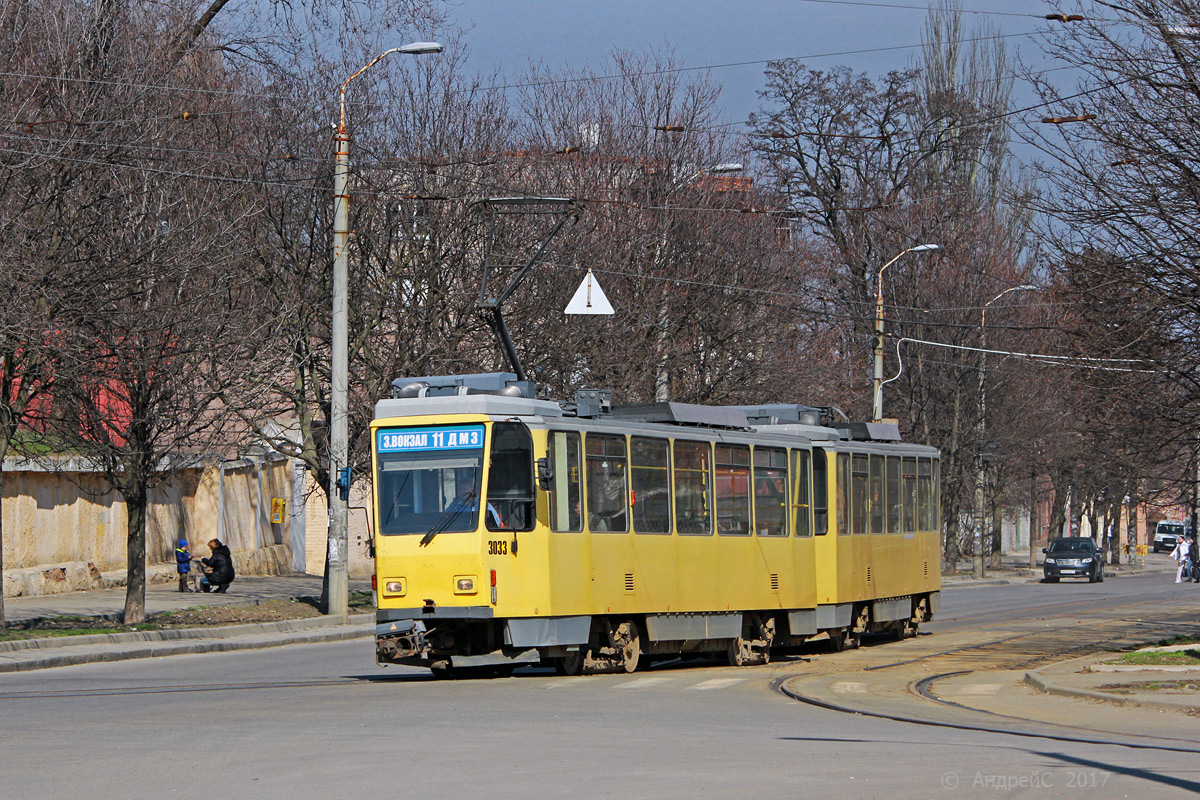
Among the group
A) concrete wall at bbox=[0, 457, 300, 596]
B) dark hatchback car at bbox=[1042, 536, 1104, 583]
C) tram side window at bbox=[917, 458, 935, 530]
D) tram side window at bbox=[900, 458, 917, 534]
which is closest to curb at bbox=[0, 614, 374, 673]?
concrete wall at bbox=[0, 457, 300, 596]

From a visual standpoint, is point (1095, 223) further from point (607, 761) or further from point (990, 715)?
point (607, 761)

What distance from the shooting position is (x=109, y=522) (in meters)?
31.6

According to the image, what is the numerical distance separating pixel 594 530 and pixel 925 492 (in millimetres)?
10482

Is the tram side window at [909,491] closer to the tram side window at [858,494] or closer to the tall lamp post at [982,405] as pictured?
the tram side window at [858,494]

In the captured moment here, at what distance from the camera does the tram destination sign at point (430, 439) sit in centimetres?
1572

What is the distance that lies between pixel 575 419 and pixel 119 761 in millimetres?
7601

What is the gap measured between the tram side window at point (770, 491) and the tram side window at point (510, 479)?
477cm

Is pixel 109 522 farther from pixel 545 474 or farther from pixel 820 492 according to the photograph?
pixel 545 474

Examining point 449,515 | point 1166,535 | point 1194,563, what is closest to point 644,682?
point 449,515

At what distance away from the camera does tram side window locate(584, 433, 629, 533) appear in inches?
655

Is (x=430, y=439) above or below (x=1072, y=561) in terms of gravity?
above

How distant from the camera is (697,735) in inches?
448

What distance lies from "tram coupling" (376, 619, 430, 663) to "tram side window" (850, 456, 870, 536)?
8418mm

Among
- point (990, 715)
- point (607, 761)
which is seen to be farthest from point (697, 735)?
point (990, 715)
